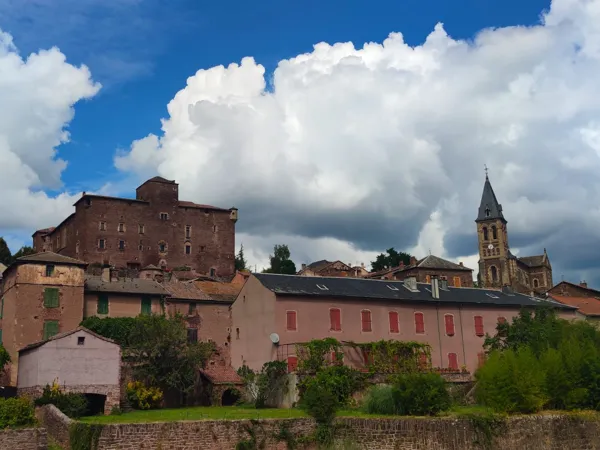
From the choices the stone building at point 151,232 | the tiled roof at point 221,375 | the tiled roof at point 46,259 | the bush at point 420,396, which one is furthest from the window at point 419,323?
the stone building at point 151,232

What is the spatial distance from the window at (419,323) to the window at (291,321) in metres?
8.39

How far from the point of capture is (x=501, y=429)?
25703 mm

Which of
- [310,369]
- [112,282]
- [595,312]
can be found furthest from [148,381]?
[595,312]

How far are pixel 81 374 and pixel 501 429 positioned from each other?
19.9 meters

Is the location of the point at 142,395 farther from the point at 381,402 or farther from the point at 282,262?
the point at 282,262

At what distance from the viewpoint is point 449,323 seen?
43156 mm

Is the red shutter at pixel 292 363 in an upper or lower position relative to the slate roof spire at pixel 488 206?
lower

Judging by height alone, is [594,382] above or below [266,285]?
below

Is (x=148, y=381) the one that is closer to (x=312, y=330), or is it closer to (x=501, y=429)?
(x=312, y=330)

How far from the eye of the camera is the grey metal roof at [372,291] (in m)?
39.7

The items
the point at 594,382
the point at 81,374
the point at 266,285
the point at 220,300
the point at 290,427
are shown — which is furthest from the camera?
the point at 220,300

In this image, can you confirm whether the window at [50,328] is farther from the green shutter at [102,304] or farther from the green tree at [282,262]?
the green tree at [282,262]

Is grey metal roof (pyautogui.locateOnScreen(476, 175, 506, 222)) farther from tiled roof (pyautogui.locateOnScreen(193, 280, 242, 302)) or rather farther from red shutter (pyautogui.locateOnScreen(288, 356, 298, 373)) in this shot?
red shutter (pyautogui.locateOnScreen(288, 356, 298, 373))

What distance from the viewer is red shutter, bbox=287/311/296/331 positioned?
125 ft
